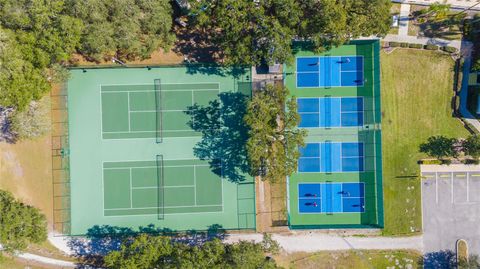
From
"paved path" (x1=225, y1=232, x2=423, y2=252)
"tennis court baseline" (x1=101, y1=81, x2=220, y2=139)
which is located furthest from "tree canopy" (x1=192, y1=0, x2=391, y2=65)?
"paved path" (x1=225, y1=232, x2=423, y2=252)

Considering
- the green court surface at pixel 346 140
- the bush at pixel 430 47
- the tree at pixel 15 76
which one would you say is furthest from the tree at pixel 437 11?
the tree at pixel 15 76

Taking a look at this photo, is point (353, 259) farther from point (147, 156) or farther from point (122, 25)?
A: point (122, 25)

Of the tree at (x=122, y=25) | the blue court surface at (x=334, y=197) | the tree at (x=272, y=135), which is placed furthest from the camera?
the blue court surface at (x=334, y=197)

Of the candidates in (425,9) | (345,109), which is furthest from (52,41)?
(425,9)

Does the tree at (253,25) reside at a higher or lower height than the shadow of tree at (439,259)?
higher

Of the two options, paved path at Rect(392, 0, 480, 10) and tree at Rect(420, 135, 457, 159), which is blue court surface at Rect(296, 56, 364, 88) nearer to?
paved path at Rect(392, 0, 480, 10)

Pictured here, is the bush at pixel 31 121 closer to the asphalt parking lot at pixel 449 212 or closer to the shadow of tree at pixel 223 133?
the shadow of tree at pixel 223 133
